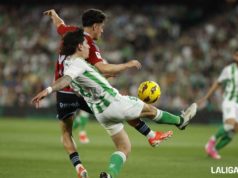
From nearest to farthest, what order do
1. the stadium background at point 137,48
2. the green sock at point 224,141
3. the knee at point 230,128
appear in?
the knee at point 230,128, the green sock at point 224,141, the stadium background at point 137,48

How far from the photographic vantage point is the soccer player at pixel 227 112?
1327 cm

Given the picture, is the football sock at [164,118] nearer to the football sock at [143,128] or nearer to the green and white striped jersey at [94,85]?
the football sock at [143,128]

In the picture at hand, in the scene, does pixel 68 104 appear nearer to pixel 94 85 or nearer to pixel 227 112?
pixel 94 85

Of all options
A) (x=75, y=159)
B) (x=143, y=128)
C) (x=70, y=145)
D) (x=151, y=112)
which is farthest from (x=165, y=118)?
(x=70, y=145)

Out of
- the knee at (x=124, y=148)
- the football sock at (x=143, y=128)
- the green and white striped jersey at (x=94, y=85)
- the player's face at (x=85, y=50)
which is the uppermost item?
the player's face at (x=85, y=50)

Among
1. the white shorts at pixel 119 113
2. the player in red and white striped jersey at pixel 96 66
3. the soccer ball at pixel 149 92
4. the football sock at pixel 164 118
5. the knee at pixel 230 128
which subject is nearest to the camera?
the white shorts at pixel 119 113

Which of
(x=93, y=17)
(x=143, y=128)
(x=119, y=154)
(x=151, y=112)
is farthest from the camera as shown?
(x=93, y=17)

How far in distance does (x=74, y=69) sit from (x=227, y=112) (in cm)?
595

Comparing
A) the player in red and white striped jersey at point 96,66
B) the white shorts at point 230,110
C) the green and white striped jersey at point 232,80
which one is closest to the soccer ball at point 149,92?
the player in red and white striped jersey at point 96,66

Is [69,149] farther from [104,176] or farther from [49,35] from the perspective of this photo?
[49,35]

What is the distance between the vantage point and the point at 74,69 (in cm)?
823

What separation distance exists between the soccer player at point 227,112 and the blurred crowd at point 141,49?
11.4 metres

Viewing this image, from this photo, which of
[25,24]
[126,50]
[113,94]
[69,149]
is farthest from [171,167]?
[25,24]
